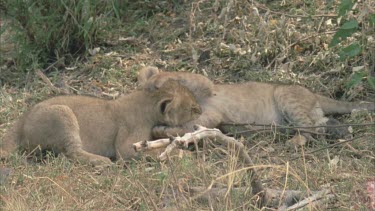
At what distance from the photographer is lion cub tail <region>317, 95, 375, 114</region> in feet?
25.2

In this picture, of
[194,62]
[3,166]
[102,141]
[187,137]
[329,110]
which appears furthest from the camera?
[194,62]

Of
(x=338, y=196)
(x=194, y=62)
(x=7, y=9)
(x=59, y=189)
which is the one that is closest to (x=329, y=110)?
(x=194, y=62)

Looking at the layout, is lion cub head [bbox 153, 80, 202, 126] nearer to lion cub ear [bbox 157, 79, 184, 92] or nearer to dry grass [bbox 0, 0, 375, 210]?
lion cub ear [bbox 157, 79, 184, 92]

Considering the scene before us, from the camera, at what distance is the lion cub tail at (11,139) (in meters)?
7.11

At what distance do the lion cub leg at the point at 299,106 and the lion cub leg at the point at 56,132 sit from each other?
179cm

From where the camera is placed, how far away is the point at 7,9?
911cm

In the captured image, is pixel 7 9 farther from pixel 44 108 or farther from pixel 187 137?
pixel 187 137

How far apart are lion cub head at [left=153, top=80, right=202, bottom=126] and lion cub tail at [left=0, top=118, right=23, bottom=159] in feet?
3.76

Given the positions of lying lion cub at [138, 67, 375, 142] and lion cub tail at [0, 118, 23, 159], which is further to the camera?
lying lion cub at [138, 67, 375, 142]

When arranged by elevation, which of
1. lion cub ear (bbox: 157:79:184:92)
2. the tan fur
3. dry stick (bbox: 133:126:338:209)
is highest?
dry stick (bbox: 133:126:338:209)

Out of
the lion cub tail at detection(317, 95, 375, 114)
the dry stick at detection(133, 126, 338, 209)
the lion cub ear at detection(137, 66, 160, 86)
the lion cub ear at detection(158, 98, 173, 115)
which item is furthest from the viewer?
the lion cub ear at detection(137, 66, 160, 86)

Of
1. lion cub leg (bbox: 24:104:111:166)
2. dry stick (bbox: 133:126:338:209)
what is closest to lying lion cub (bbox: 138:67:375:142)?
lion cub leg (bbox: 24:104:111:166)

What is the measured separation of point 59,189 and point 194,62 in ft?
10.5

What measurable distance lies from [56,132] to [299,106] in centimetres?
217
